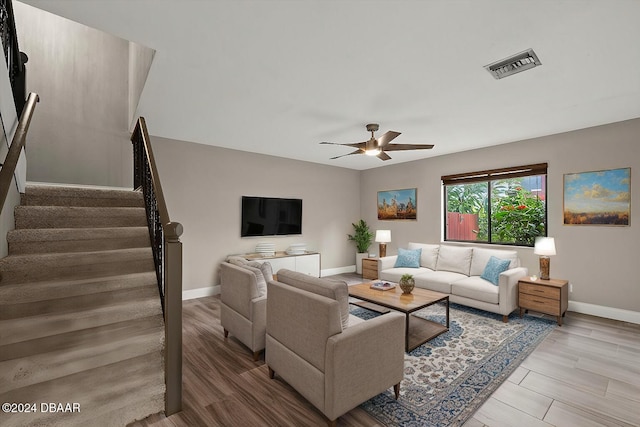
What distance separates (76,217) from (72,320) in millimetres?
1244

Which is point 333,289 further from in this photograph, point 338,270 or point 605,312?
point 338,270

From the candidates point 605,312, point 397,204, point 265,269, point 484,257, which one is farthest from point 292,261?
point 605,312

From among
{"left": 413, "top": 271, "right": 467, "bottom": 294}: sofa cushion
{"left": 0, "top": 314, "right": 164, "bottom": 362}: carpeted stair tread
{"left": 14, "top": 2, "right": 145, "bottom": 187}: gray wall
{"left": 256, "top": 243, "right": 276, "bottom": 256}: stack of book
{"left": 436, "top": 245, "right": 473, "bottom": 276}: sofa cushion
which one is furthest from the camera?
{"left": 256, "top": 243, "right": 276, "bottom": 256}: stack of book

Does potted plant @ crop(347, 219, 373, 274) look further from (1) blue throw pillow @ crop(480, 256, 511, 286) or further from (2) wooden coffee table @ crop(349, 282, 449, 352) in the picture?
(2) wooden coffee table @ crop(349, 282, 449, 352)

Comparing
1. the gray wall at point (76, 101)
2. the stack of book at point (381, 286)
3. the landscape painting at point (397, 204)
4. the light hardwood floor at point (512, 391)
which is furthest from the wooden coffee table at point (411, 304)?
the gray wall at point (76, 101)

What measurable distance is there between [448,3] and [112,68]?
5354 mm

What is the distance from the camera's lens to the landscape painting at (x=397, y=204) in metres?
6.32

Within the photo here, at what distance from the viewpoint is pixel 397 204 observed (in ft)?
21.7

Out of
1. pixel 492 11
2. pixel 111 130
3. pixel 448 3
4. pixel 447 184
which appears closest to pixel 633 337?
pixel 447 184

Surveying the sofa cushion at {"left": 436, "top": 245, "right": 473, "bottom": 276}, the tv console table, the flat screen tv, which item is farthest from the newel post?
the sofa cushion at {"left": 436, "top": 245, "right": 473, "bottom": 276}

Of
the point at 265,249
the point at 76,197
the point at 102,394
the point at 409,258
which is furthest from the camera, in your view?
the point at 265,249

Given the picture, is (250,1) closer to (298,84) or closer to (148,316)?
(298,84)

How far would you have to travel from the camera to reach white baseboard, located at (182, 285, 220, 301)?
4750 mm

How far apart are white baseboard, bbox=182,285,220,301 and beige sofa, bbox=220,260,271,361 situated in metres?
1.79
